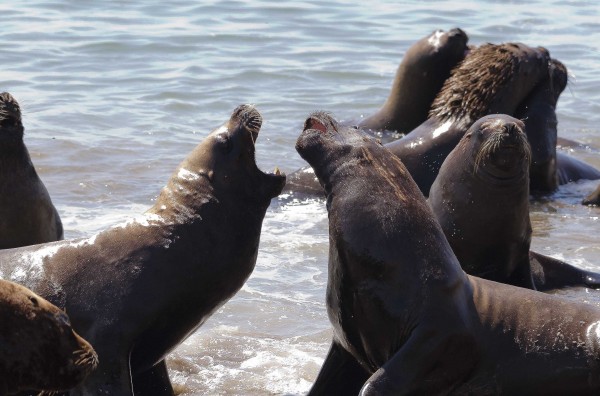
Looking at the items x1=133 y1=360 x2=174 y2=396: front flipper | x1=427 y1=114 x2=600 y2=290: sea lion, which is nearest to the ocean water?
x1=133 y1=360 x2=174 y2=396: front flipper

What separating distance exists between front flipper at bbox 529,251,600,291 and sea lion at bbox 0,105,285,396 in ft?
8.07

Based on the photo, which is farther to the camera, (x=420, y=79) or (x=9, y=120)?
(x=420, y=79)

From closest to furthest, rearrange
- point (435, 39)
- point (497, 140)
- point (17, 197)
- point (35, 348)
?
point (35, 348) → point (497, 140) → point (17, 197) → point (435, 39)

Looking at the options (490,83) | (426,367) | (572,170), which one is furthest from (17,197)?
(572,170)

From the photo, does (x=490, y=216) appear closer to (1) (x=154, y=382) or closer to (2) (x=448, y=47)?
(1) (x=154, y=382)

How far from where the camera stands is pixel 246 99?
16641 millimetres

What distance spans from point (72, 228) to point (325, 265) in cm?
206

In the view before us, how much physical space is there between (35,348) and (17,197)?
141 inches

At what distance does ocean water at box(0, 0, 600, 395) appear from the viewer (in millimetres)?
7852

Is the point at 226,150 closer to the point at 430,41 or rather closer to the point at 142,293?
the point at 142,293

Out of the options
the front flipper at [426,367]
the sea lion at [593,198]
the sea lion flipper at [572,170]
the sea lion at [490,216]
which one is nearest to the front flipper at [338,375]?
the front flipper at [426,367]

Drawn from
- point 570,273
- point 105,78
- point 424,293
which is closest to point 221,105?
point 105,78

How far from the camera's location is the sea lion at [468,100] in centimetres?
1077

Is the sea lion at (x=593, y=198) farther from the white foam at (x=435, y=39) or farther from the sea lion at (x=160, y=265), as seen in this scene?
the sea lion at (x=160, y=265)
